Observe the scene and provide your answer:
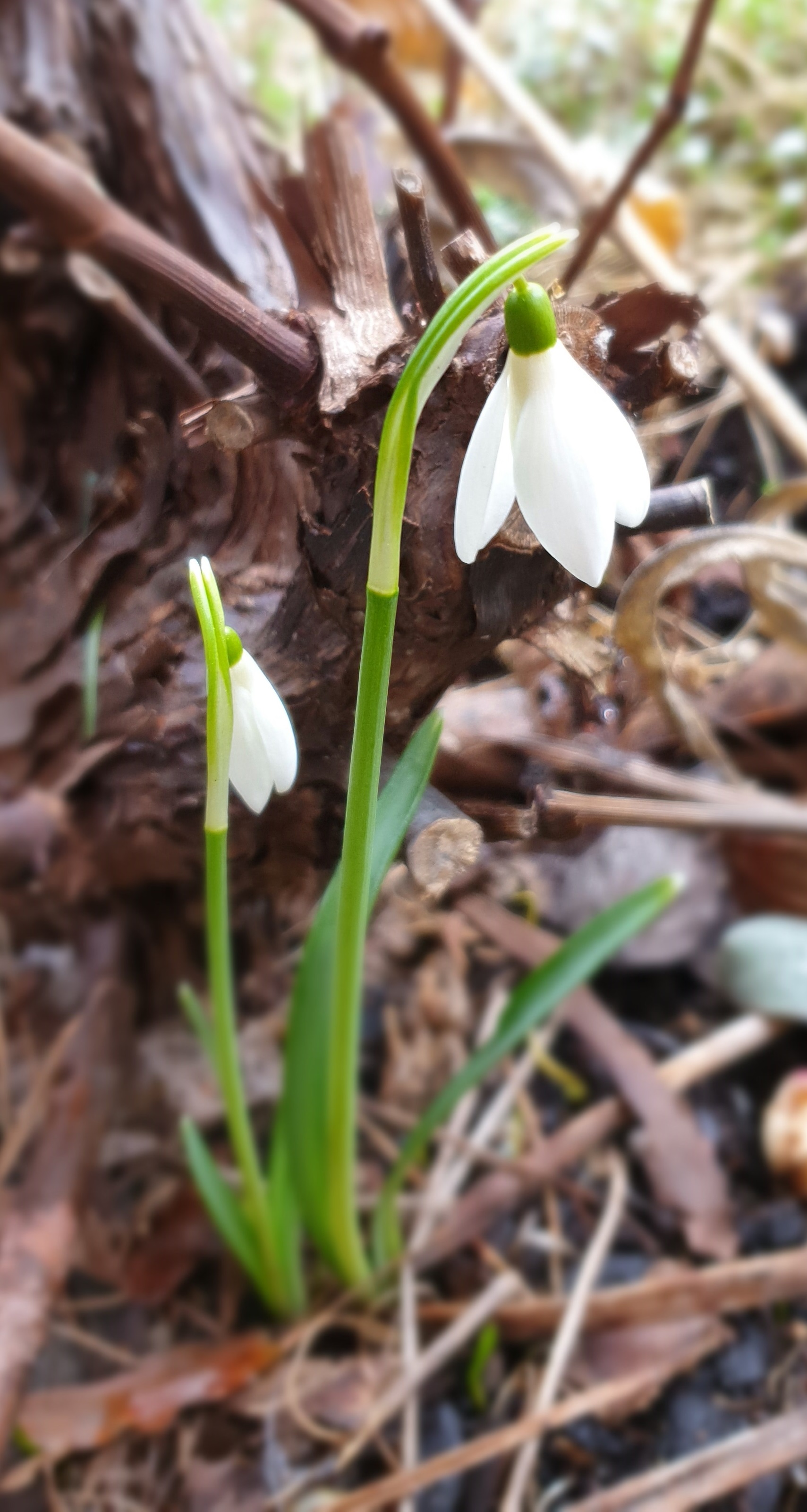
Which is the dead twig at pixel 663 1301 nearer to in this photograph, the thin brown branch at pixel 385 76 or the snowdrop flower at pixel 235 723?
the snowdrop flower at pixel 235 723

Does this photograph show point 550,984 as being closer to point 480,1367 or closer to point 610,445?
point 480,1367

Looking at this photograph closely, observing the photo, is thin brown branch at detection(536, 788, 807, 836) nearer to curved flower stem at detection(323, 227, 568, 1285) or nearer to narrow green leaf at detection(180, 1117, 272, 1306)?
curved flower stem at detection(323, 227, 568, 1285)

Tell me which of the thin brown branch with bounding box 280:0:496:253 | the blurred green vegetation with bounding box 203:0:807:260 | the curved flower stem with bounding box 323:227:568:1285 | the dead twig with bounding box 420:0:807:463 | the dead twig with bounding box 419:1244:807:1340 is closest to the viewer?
the curved flower stem with bounding box 323:227:568:1285

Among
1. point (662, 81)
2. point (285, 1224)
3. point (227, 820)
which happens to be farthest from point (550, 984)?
point (662, 81)

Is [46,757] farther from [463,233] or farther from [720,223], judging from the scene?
[720,223]

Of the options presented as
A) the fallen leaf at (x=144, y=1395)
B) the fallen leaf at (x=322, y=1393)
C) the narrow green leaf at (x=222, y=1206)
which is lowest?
the fallen leaf at (x=322, y=1393)

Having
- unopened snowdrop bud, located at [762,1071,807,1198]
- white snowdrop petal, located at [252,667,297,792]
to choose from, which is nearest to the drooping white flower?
white snowdrop petal, located at [252,667,297,792]

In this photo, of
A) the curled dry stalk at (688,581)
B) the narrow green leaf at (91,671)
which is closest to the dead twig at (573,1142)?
the curled dry stalk at (688,581)

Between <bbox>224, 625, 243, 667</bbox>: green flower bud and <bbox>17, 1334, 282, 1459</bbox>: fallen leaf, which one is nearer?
<bbox>224, 625, 243, 667</bbox>: green flower bud
